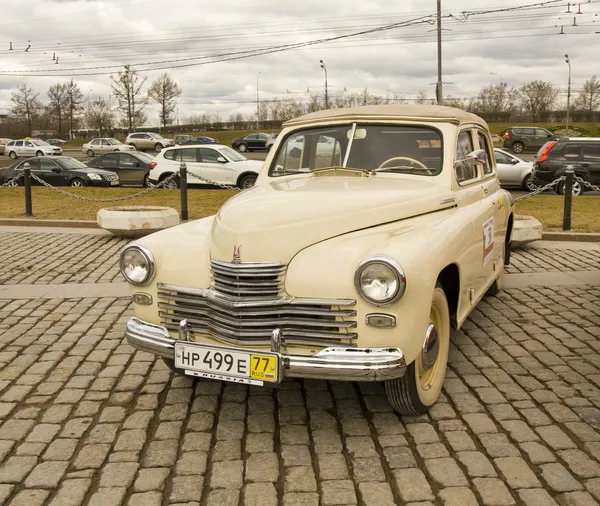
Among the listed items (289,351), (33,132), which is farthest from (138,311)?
(33,132)

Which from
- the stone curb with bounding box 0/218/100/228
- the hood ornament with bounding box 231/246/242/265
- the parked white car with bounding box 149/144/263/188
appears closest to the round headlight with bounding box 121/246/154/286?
the hood ornament with bounding box 231/246/242/265

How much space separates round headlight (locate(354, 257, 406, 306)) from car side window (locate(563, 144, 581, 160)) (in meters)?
16.1

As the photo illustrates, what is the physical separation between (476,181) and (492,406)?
2.11 meters

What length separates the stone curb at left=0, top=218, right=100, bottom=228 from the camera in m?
12.1

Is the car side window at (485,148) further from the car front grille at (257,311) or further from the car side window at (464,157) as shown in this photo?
the car front grille at (257,311)

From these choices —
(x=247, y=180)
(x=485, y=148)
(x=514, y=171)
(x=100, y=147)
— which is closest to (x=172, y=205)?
(x=247, y=180)

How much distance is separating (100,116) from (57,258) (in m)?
81.8

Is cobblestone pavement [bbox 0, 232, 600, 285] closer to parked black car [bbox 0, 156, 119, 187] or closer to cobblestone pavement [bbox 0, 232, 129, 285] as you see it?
cobblestone pavement [bbox 0, 232, 129, 285]

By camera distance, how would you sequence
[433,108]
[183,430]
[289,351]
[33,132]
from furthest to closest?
[33,132]
[433,108]
[183,430]
[289,351]

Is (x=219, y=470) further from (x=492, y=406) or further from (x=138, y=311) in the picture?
(x=492, y=406)

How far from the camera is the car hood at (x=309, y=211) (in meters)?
3.84

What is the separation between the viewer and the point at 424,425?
4.00m

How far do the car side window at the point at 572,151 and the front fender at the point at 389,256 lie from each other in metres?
15.6

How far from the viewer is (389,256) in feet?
11.6
